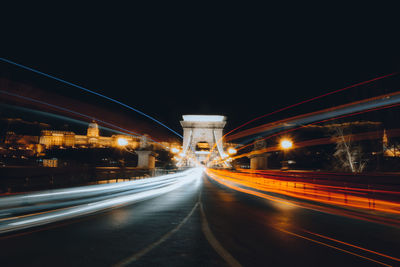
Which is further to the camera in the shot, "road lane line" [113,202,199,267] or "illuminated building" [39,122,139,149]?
"illuminated building" [39,122,139,149]

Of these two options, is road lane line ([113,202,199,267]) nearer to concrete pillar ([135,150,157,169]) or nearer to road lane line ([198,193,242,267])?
road lane line ([198,193,242,267])

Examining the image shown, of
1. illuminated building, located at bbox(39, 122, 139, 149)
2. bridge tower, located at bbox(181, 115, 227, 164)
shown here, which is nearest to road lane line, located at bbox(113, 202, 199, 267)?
illuminated building, located at bbox(39, 122, 139, 149)

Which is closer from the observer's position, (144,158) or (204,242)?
(204,242)

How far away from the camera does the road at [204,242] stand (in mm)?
4125

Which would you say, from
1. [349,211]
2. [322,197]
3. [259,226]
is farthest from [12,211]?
[322,197]

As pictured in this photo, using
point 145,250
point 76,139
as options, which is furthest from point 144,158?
point 76,139

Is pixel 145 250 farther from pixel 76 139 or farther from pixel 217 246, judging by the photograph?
pixel 76 139

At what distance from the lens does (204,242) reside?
16.7 ft

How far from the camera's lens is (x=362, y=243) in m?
5.20

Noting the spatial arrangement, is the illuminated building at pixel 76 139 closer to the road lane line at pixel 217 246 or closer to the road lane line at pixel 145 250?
the road lane line at pixel 217 246

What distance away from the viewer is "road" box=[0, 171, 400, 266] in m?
4.12

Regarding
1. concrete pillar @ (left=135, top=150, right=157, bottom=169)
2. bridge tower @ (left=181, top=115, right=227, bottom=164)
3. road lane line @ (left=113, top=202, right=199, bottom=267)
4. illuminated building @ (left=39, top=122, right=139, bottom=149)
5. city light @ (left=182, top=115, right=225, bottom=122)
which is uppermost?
city light @ (left=182, top=115, right=225, bottom=122)

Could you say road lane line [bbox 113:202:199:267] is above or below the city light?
below

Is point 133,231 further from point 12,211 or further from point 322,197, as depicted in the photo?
point 322,197
